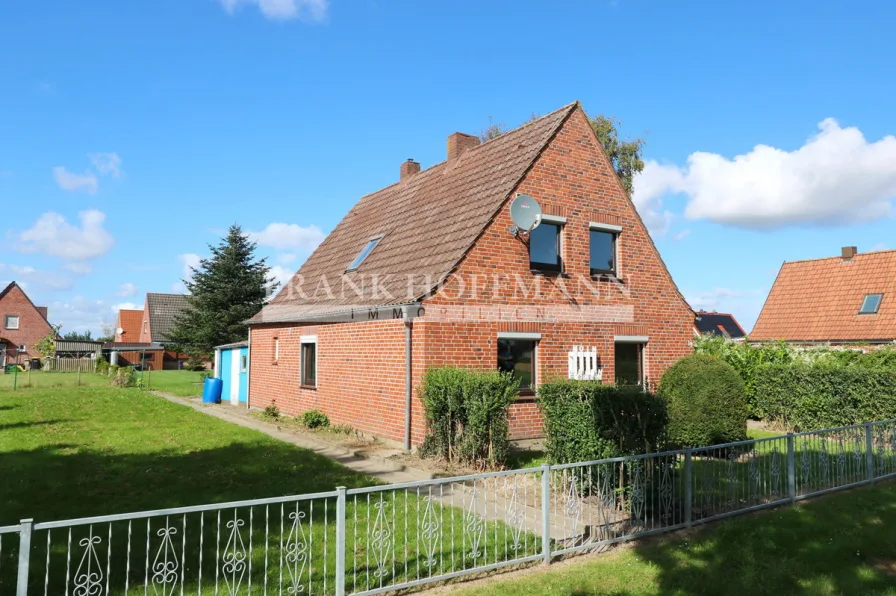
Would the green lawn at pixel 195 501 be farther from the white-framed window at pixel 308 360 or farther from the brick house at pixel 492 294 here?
the brick house at pixel 492 294

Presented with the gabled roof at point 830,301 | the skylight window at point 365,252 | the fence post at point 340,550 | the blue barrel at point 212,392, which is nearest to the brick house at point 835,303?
the gabled roof at point 830,301

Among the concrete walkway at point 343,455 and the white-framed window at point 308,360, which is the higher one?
the white-framed window at point 308,360

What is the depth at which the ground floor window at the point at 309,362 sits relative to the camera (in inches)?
642

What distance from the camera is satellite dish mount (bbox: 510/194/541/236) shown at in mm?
12727

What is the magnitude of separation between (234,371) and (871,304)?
27.4 meters

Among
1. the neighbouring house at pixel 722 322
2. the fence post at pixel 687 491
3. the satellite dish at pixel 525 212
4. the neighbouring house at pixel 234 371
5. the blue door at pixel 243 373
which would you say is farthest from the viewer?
the neighbouring house at pixel 722 322

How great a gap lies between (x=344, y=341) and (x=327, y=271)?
14.6ft

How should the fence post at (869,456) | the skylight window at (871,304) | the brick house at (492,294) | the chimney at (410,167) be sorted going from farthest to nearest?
the skylight window at (871,304), the chimney at (410,167), the brick house at (492,294), the fence post at (869,456)

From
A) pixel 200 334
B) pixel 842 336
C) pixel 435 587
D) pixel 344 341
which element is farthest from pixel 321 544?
pixel 200 334

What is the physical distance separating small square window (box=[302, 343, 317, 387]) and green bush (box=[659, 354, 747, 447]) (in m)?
9.18

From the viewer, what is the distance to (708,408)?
455 inches

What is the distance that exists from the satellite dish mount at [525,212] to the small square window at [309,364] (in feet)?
22.7

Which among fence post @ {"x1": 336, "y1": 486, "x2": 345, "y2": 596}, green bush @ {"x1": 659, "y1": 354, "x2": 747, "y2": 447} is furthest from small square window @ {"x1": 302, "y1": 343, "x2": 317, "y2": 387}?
fence post @ {"x1": 336, "y1": 486, "x2": 345, "y2": 596}

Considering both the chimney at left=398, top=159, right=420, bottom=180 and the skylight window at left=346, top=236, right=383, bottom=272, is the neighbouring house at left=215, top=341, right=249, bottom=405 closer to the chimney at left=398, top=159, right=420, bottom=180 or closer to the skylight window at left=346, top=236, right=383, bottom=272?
the skylight window at left=346, top=236, right=383, bottom=272
